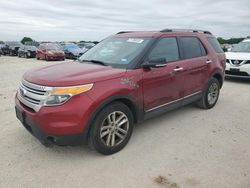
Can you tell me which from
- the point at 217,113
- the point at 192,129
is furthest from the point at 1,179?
the point at 217,113

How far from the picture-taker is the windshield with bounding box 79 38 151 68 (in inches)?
163

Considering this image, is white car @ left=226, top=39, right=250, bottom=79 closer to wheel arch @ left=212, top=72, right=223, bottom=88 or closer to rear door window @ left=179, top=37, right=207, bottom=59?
wheel arch @ left=212, top=72, right=223, bottom=88

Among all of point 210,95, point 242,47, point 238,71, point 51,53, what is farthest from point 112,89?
point 51,53

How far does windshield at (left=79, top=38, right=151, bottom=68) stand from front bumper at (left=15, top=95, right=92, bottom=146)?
110 cm

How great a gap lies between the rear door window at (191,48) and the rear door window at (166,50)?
21cm

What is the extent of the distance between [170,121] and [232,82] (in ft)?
18.0

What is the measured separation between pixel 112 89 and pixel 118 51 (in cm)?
111

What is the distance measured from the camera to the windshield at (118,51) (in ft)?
13.5

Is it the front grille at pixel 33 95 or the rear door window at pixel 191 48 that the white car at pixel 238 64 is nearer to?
the rear door window at pixel 191 48

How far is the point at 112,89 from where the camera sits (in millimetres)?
3543

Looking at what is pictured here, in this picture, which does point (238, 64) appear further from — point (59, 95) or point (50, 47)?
point (50, 47)

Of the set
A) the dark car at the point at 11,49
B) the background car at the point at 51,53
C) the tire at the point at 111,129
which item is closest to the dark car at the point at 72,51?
the background car at the point at 51,53

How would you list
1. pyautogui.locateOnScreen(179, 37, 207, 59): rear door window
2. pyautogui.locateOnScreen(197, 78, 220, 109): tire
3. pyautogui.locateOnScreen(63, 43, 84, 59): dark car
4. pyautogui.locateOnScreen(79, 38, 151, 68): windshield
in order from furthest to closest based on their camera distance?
pyautogui.locateOnScreen(63, 43, 84, 59): dark car
pyautogui.locateOnScreen(197, 78, 220, 109): tire
pyautogui.locateOnScreen(179, 37, 207, 59): rear door window
pyautogui.locateOnScreen(79, 38, 151, 68): windshield

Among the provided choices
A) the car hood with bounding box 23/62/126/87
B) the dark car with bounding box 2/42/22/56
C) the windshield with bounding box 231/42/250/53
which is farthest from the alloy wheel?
the dark car with bounding box 2/42/22/56
